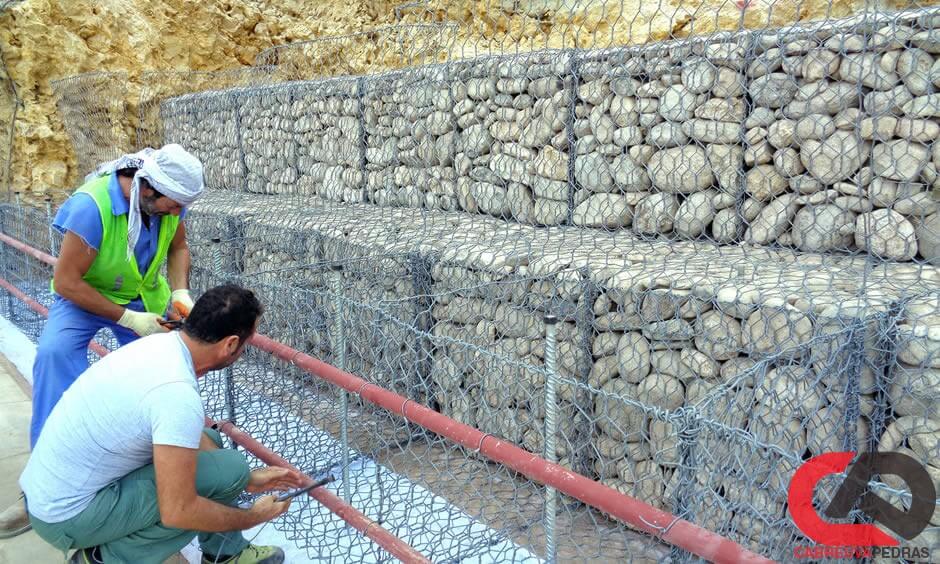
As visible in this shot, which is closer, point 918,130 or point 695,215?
point 918,130

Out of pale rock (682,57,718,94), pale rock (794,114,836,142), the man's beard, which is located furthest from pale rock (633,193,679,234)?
the man's beard

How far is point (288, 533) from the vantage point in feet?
9.44

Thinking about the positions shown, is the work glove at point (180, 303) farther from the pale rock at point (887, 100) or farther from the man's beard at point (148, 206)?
the pale rock at point (887, 100)

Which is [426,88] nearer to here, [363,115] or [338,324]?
[363,115]

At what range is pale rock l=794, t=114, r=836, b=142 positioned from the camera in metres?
2.96

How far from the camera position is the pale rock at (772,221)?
10.3ft

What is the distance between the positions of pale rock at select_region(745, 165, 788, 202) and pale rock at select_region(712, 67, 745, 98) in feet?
1.21

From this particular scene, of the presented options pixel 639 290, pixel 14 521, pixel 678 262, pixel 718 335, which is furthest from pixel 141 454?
pixel 678 262

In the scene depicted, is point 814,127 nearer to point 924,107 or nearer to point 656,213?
point 924,107

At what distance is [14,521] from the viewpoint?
9.69 feet

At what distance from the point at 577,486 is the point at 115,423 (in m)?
1.32

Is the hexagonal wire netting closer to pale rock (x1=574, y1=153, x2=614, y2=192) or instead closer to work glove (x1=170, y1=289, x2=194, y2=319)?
pale rock (x1=574, y1=153, x2=614, y2=192)

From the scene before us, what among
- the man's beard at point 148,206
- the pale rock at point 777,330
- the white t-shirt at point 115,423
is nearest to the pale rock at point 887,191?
the pale rock at point 777,330

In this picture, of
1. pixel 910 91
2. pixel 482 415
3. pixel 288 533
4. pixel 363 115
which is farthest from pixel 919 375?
pixel 363 115
